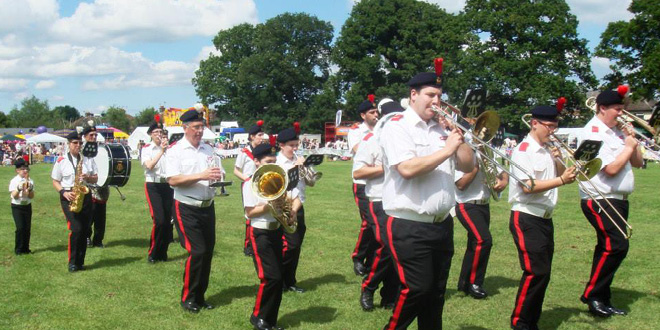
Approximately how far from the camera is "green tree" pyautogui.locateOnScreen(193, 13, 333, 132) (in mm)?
65750

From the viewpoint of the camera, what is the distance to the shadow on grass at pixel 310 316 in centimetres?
639

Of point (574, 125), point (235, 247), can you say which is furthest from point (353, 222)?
point (574, 125)

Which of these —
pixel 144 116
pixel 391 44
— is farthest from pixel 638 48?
pixel 144 116

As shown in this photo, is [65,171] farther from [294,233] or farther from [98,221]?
[294,233]

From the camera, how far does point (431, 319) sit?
4547mm

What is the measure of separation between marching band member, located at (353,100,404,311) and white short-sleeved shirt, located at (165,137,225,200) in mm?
1730

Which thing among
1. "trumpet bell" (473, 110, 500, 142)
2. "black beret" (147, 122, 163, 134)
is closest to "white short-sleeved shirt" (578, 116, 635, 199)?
"trumpet bell" (473, 110, 500, 142)

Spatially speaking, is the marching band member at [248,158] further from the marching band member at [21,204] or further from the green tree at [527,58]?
the green tree at [527,58]

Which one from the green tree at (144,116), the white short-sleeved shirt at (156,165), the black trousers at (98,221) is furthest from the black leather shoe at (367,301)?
the green tree at (144,116)

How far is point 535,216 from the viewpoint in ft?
18.5

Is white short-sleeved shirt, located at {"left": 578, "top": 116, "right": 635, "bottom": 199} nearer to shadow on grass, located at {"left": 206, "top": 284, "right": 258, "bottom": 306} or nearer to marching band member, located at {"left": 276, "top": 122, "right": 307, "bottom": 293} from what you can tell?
marching band member, located at {"left": 276, "top": 122, "right": 307, "bottom": 293}

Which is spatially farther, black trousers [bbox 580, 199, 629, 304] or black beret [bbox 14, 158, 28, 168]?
black beret [bbox 14, 158, 28, 168]

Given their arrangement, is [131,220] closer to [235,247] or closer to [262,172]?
[235,247]

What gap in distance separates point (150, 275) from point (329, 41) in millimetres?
62840
